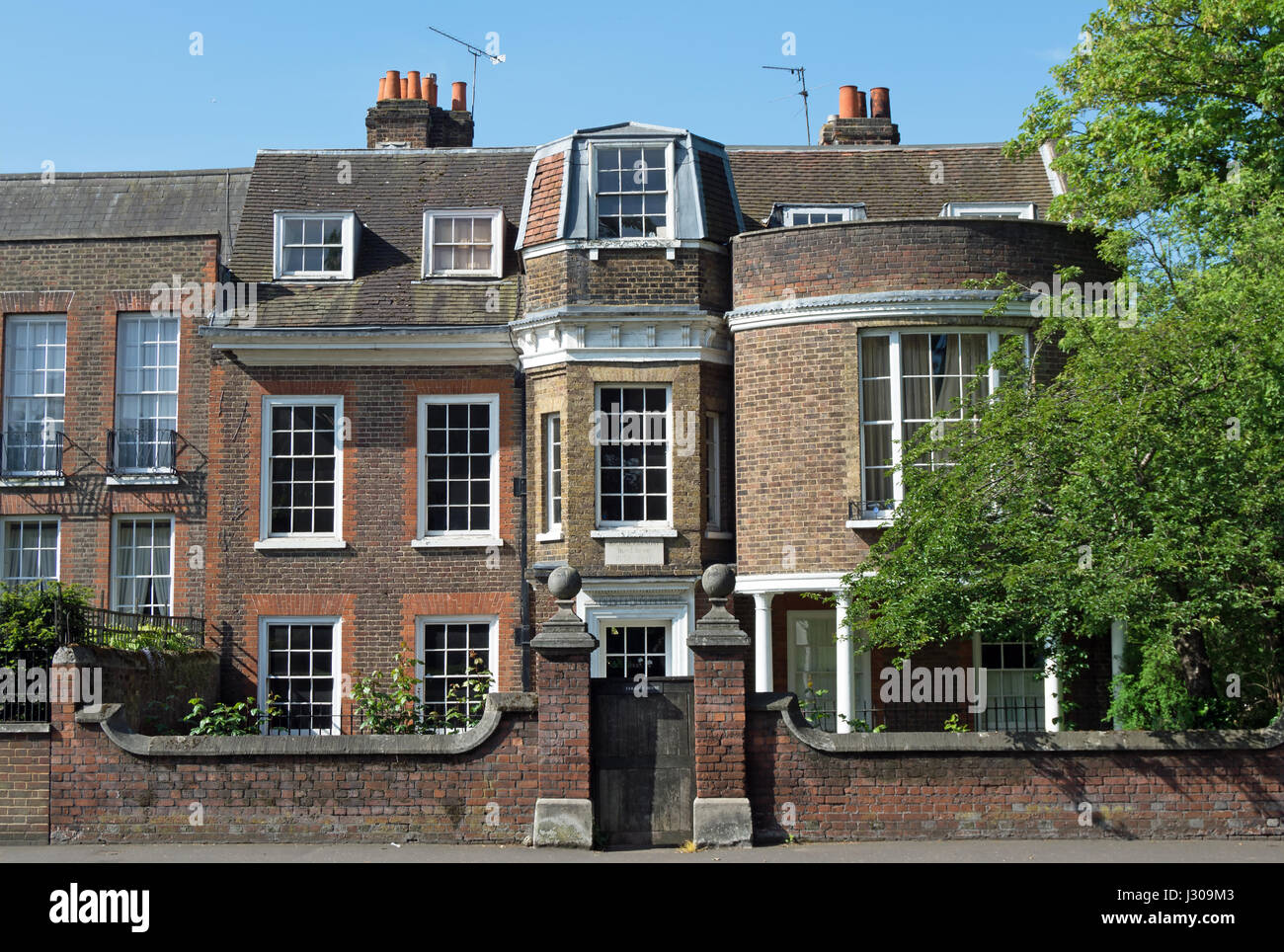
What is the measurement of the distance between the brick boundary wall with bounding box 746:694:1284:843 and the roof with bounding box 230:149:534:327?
9.69 m

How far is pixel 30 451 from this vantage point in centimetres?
2308

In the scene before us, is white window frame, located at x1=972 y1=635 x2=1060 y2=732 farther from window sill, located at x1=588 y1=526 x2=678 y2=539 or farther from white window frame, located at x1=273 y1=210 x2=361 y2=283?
white window frame, located at x1=273 y1=210 x2=361 y2=283

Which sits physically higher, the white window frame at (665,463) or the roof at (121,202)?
the roof at (121,202)

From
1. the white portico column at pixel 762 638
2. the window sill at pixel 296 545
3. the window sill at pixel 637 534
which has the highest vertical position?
the window sill at pixel 637 534

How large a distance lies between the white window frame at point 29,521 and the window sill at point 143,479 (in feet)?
3.68

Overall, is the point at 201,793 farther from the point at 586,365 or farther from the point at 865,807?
the point at 586,365

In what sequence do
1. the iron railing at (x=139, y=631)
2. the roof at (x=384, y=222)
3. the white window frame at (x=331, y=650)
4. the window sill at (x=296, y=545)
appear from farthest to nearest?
1. the roof at (x=384, y=222)
2. the window sill at (x=296, y=545)
3. the white window frame at (x=331, y=650)
4. the iron railing at (x=139, y=631)

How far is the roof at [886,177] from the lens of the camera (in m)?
23.5

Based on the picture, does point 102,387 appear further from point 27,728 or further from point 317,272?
point 27,728

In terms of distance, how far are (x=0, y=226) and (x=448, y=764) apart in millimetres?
15855

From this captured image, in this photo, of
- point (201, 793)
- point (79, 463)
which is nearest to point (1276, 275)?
point (201, 793)

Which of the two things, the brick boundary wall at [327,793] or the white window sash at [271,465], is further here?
the white window sash at [271,465]

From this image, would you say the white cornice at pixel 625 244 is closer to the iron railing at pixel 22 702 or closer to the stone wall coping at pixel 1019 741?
the stone wall coping at pixel 1019 741

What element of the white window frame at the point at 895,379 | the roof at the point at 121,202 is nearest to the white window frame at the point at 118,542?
the roof at the point at 121,202
